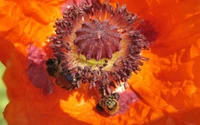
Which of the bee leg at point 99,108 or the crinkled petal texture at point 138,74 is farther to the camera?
the bee leg at point 99,108

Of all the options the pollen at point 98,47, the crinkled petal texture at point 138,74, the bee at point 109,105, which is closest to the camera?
the crinkled petal texture at point 138,74

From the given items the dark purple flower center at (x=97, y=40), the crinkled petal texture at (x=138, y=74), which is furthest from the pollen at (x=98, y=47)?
the crinkled petal texture at (x=138, y=74)

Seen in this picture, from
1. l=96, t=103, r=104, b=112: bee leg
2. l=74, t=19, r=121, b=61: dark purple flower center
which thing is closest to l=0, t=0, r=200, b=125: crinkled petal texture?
l=96, t=103, r=104, b=112: bee leg

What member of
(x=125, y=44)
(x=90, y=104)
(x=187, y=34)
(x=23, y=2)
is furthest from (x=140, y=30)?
(x=23, y=2)

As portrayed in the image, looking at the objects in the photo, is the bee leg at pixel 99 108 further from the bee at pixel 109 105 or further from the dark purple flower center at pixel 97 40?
the dark purple flower center at pixel 97 40

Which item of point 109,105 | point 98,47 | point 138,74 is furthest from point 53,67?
point 138,74

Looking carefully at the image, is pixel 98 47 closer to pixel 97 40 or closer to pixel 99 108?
pixel 97 40
